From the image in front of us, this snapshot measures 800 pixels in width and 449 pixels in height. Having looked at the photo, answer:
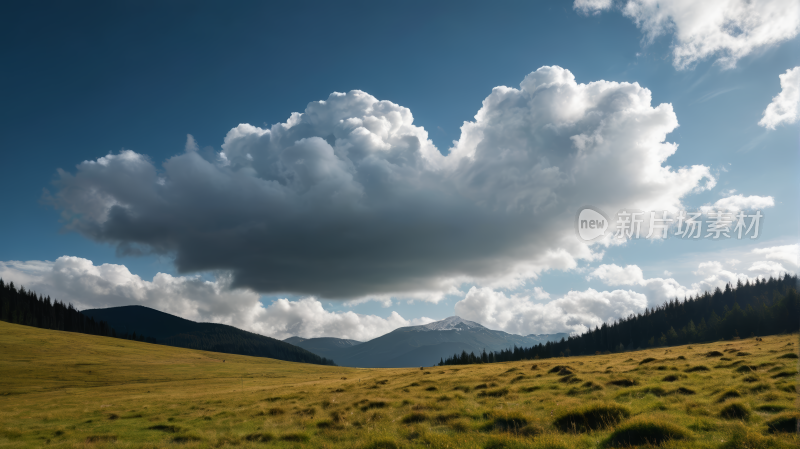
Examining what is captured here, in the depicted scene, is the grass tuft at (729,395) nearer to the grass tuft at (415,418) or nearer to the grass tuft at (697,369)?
the grass tuft at (697,369)

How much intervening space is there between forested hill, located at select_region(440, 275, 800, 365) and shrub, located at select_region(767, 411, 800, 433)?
148 metres

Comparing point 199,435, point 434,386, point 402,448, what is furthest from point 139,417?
point 402,448

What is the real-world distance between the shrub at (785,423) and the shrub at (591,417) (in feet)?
13.7

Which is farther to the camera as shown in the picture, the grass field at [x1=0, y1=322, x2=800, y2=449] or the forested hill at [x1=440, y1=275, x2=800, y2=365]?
the forested hill at [x1=440, y1=275, x2=800, y2=365]

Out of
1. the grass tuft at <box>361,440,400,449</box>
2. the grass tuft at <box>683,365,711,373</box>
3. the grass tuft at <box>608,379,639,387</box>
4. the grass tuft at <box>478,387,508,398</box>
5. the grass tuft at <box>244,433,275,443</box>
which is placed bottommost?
the grass tuft at <box>244,433,275,443</box>

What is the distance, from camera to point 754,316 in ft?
411

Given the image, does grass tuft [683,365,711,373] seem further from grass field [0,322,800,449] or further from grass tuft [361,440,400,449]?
grass tuft [361,440,400,449]

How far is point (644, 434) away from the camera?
11859mm

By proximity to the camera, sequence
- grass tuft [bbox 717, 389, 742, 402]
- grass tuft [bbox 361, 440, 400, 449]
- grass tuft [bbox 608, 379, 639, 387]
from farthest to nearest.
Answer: grass tuft [bbox 608, 379, 639, 387], grass tuft [bbox 717, 389, 742, 402], grass tuft [bbox 361, 440, 400, 449]

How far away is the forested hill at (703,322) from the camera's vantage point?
124 m

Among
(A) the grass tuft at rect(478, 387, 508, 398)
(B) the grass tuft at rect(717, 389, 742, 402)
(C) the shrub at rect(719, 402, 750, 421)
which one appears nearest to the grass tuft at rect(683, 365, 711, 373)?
(B) the grass tuft at rect(717, 389, 742, 402)

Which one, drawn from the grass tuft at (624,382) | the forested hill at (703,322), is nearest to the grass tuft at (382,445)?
the grass tuft at (624,382)

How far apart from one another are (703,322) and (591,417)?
17405cm

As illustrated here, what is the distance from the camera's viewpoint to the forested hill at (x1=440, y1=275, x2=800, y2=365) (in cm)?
12408
